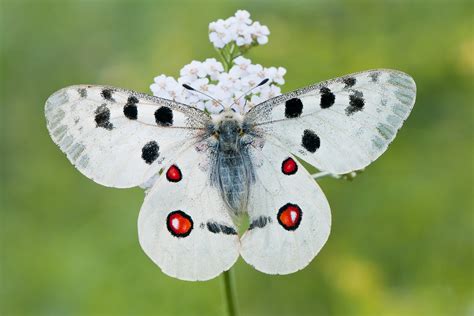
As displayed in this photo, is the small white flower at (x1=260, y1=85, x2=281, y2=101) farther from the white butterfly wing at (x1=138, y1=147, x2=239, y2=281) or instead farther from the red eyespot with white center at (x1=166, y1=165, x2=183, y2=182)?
the red eyespot with white center at (x1=166, y1=165, x2=183, y2=182)

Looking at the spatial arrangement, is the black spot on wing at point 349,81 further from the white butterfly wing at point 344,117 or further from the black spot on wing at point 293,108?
the black spot on wing at point 293,108

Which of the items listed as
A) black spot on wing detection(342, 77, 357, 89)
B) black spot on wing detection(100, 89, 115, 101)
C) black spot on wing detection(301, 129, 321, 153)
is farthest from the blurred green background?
black spot on wing detection(342, 77, 357, 89)

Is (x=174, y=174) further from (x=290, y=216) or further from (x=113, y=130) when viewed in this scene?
(x=290, y=216)

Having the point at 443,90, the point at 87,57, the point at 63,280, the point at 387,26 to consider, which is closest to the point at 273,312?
the point at 63,280

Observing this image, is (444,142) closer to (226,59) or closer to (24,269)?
(226,59)

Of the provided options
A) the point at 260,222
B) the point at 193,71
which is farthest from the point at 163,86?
the point at 260,222

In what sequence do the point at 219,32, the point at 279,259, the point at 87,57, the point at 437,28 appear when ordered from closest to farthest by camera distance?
the point at 279,259, the point at 219,32, the point at 437,28, the point at 87,57
